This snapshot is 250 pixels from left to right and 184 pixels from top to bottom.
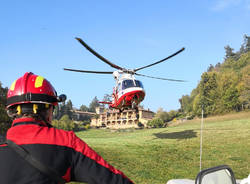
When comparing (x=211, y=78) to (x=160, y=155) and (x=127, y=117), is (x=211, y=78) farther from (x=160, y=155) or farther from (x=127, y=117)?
(x=160, y=155)

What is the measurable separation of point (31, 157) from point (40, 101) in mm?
680

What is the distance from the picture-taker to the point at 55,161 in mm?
1742

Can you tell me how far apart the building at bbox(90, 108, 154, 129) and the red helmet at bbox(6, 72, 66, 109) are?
157 feet

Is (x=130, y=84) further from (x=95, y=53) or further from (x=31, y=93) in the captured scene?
(x=31, y=93)

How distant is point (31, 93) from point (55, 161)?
0.82 metres

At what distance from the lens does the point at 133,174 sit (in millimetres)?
9719

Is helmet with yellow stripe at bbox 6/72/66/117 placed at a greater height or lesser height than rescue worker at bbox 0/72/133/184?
greater

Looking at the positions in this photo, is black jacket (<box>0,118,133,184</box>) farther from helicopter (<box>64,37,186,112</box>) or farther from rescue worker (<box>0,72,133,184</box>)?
helicopter (<box>64,37,186,112</box>)

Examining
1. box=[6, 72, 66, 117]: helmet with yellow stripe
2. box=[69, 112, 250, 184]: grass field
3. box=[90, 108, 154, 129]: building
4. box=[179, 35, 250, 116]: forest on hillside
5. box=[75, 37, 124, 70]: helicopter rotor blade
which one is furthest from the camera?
box=[90, 108, 154, 129]: building

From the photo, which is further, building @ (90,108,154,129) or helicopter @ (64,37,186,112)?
building @ (90,108,154,129)

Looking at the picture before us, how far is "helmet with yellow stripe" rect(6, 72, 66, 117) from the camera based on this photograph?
7.29 ft

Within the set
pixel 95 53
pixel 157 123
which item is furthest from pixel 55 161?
pixel 157 123

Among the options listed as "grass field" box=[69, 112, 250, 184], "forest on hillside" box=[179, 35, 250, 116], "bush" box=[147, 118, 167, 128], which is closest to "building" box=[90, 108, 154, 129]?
"bush" box=[147, 118, 167, 128]

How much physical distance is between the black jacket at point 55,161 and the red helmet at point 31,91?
47 centimetres
